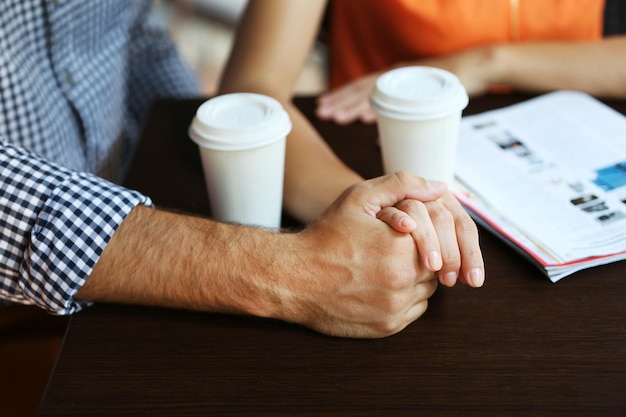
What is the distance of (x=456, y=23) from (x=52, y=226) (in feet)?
3.10

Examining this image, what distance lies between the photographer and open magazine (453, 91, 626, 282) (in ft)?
2.57

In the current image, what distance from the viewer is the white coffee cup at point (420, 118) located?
2.60 feet

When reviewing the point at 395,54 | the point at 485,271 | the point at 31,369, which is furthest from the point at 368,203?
the point at 395,54

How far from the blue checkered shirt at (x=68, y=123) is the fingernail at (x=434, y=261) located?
1.11 ft

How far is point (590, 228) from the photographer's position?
808 mm

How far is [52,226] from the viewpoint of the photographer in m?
0.75

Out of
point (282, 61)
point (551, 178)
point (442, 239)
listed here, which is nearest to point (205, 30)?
point (282, 61)

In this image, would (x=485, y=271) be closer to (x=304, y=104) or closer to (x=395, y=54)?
(x=304, y=104)

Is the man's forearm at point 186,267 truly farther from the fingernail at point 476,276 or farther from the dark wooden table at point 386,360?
the fingernail at point 476,276

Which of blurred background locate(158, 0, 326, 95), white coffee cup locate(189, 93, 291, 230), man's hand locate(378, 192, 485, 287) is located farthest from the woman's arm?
blurred background locate(158, 0, 326, 95)

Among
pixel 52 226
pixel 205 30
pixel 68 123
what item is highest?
pixel 52 226

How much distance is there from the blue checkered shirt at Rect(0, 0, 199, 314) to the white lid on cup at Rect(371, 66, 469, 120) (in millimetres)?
310

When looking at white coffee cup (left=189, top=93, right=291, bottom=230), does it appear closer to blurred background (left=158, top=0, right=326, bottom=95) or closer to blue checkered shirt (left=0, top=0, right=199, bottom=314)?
blue checkered shirt (left=0, top=0, right=199, bottom=314)

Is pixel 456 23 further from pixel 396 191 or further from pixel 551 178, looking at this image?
pixel 396 191
